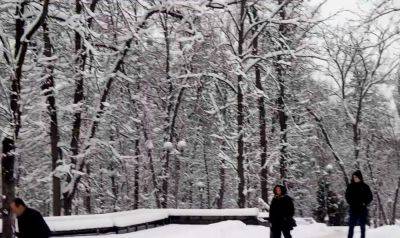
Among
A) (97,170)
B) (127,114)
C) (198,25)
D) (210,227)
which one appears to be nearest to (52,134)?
(127,114)

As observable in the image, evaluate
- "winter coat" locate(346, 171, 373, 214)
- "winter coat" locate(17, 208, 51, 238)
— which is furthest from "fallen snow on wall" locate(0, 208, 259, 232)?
"winter coat" locate(17, 208, 51, 238)

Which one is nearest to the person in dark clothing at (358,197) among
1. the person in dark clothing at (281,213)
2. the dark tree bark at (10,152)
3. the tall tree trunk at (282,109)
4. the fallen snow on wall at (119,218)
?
the person in dark clothing at (281,213)

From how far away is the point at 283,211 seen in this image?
41.7 ft

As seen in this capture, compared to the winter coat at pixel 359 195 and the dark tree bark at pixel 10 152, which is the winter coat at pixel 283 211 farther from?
the dark tree bark at pixel 10 152

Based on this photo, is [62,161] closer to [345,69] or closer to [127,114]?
[127,114]

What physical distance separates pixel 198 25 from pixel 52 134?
6.38 meters

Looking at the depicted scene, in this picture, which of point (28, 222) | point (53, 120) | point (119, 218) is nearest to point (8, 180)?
point (119, 218)

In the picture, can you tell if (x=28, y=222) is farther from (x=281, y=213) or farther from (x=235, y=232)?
(x=235, y=232)

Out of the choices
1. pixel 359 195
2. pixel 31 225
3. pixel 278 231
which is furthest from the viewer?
pixel 359 195

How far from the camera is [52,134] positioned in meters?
20.3

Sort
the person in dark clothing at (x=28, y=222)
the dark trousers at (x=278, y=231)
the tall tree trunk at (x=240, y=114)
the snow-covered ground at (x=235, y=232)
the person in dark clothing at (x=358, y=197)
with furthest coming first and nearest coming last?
the tall tree trunk at (x=240, y=114)
the snow-covered ground at (x=235, y=232)
the person in dark clothing at (x=358, y=197)
the dark trousers at (x=278, y=231)
the person in dark clothing at (x=28, y=222)

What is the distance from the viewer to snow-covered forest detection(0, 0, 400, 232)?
622 inches

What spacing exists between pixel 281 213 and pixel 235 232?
309 cm

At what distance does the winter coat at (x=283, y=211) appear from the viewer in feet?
41.5
